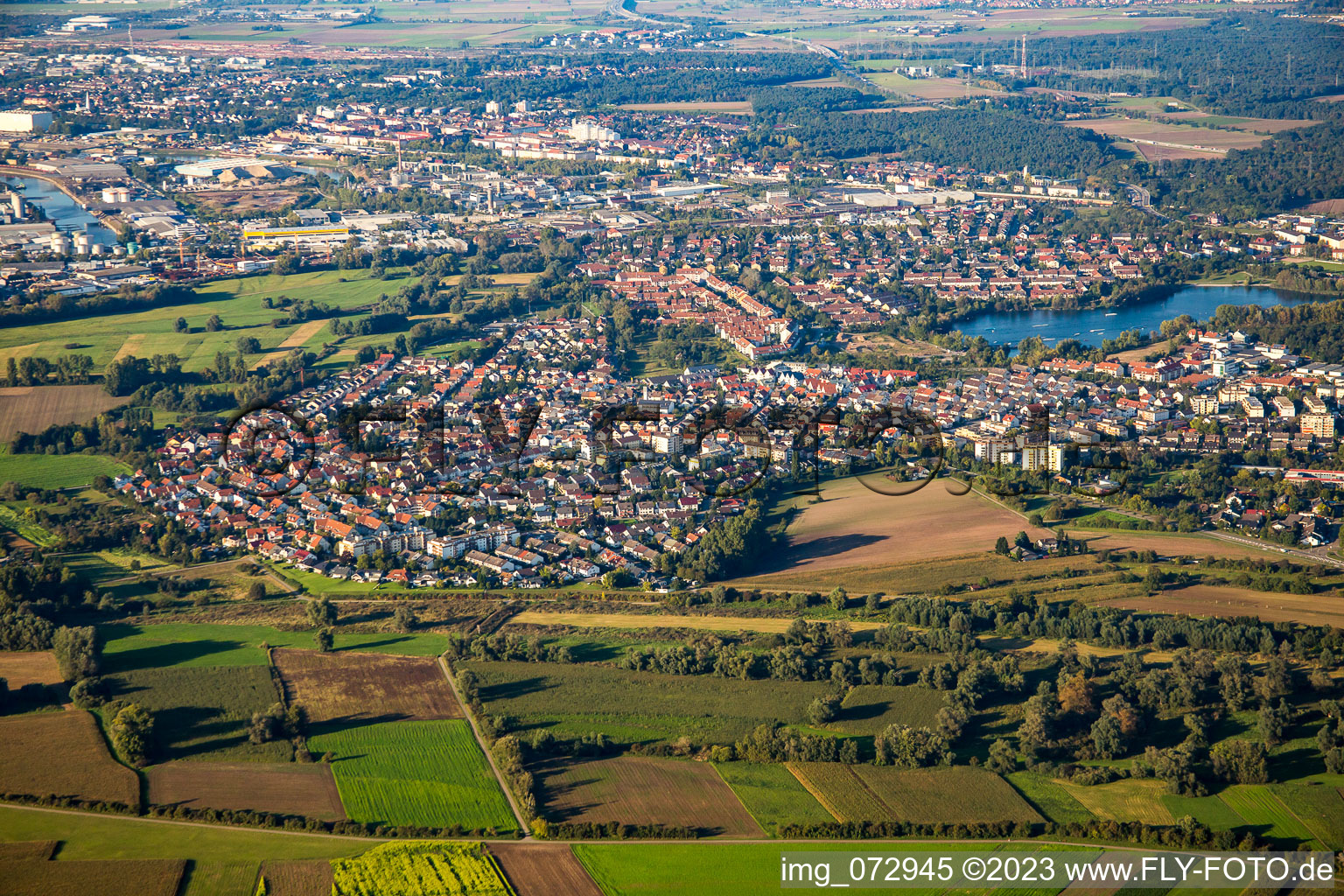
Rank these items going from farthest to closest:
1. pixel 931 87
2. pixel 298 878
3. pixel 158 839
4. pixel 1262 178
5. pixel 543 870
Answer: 1. pixel 931 87
2. pixel 1262 178
3. pixel 158 839
4. pixel 543 870
5. pixel 298 878

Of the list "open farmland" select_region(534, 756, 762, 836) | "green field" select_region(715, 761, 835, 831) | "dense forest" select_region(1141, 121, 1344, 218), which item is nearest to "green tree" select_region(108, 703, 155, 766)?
"open farmland" select_region(534, 756, 762, 836)

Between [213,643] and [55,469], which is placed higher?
[55,469]

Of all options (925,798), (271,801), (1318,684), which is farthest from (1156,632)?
(271,801)

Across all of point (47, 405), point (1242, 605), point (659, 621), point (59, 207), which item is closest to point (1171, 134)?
point (59, 207)

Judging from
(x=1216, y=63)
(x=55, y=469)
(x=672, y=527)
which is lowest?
(x=672, y=527)

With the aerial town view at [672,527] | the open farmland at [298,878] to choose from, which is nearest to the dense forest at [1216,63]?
the aerial town view at [672,527]

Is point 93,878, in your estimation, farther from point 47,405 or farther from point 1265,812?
point 47,405
